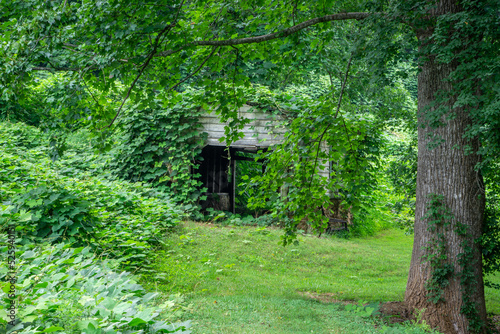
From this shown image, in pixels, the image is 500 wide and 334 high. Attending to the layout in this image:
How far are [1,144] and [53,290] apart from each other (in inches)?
343

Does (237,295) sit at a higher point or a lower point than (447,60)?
lower

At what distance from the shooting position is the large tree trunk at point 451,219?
4785 millimetres

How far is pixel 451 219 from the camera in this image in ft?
16.0

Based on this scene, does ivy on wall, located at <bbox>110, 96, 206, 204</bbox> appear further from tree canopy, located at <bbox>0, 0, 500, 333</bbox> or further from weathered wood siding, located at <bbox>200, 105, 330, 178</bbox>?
tree canopy, located at <bbox>0, 0, 500, 333</bbox>

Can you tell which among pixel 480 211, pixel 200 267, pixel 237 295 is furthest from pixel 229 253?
Answer: pixel 480 211

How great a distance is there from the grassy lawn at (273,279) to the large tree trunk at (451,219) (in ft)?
3.07

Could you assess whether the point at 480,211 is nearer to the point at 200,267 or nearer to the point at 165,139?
the point at 200,267

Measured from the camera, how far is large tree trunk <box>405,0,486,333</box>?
Answer: 15.7 feet

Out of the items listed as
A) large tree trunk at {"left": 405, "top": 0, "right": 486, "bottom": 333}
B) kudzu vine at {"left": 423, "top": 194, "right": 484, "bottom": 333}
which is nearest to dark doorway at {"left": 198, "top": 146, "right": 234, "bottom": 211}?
large tree trunk at {"left": 405, "top": 0, "right": 486, "bottom": 333}

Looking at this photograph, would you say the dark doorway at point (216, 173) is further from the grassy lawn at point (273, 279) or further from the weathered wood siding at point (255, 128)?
the grassy lawn at point (273, 279)

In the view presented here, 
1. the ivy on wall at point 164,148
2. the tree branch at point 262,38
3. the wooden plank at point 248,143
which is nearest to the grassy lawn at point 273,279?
the ivy on wall at point 164,148

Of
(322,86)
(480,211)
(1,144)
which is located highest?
(322,86)

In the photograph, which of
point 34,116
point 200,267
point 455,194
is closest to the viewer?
point 455,194

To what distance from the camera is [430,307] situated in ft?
16.1
